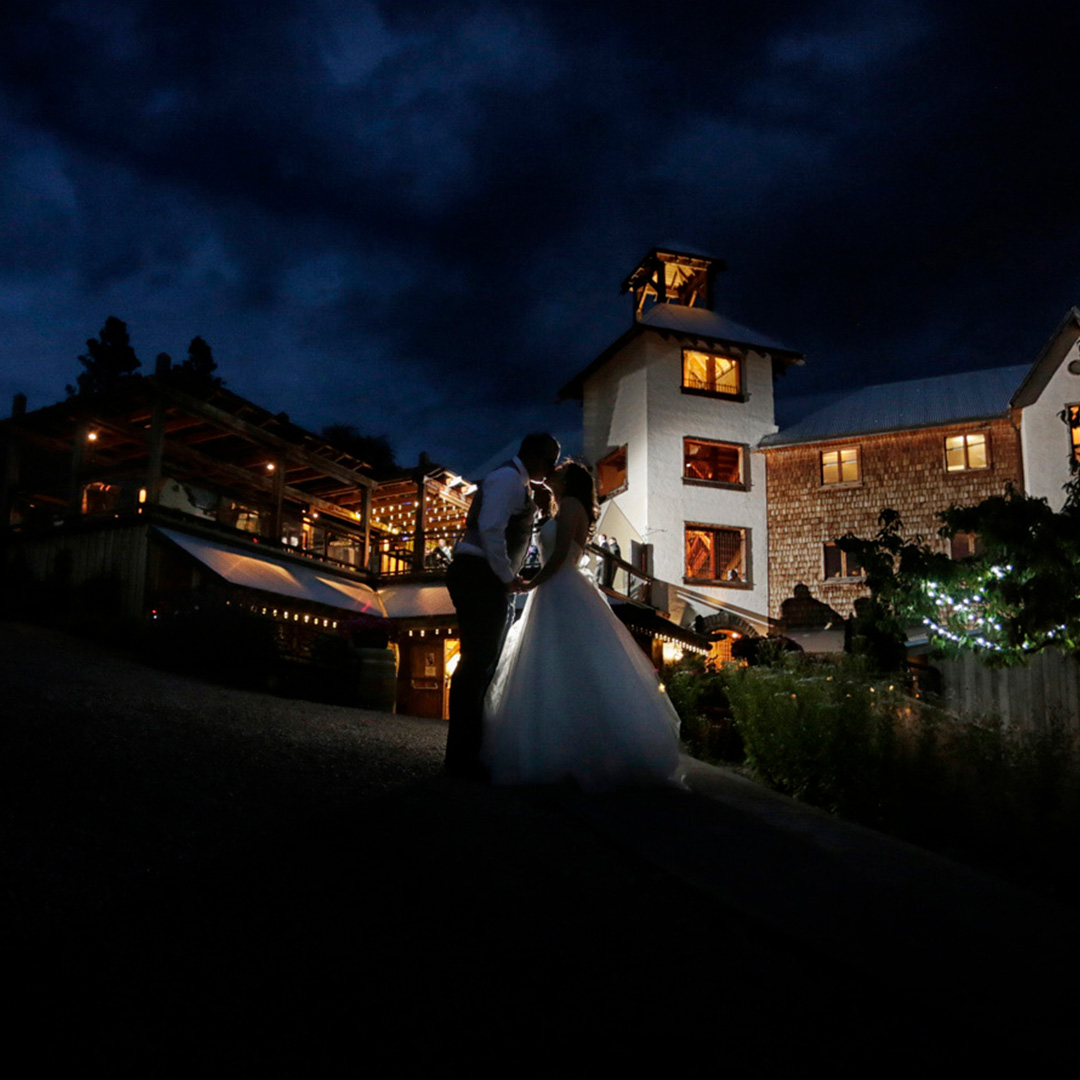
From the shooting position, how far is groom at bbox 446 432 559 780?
5.03 m

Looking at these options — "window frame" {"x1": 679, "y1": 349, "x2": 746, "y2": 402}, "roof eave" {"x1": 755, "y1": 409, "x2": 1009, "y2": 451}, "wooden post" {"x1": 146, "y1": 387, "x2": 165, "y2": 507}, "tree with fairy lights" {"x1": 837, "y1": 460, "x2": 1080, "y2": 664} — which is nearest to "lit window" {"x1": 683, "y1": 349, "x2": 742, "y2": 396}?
"window frame" {"x1": 679, "y1": 349, "x2": 746, "y2": 402}

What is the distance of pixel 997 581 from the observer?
9.18 metres

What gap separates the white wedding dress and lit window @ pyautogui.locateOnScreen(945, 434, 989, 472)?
84.0ft

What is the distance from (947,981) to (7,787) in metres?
3.20

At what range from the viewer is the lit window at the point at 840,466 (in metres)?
28.8

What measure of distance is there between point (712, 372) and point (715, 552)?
6.43 metres

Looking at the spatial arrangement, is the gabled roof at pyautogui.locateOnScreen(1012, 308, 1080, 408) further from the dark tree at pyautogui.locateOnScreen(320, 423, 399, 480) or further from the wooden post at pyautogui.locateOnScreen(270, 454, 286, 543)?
the dark tree at pyautogui.locateOnScreen(320, 423, 399, 480)

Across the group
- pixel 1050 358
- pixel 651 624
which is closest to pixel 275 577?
pixel 651 624

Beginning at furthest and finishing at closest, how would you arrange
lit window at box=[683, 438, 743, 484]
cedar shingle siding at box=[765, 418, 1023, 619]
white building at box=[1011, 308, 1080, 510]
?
lit window at box=[683, 438, 743, 484] < cedar shingle siding at box=[765, 418, 1023, 619] < white building at box=[1011, 308, 1080, 510]

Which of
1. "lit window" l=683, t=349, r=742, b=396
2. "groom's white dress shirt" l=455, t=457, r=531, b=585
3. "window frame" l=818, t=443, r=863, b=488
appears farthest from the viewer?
"lit window" l=683, t=349, r=742, b=396

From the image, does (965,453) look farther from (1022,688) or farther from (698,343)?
(1022,688)

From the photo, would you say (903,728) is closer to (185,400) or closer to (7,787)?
(7,787)

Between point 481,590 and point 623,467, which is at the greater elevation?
point 623,467

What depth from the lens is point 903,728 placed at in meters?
6.61
